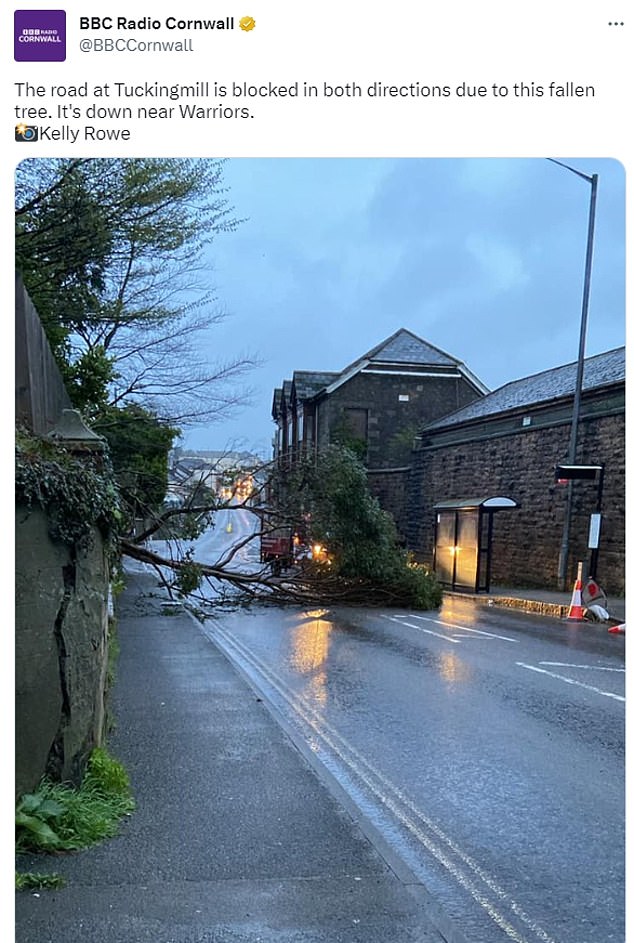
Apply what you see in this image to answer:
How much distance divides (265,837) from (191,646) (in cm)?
740

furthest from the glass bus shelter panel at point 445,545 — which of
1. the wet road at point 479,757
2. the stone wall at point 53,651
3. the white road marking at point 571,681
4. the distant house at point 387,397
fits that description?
the stone wall at point 53,651

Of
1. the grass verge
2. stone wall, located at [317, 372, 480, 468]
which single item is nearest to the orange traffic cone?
the grass verge

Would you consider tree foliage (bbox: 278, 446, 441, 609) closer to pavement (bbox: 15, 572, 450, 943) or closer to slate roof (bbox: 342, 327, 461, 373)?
pavement (bbox: 15, 572, 450, 943)

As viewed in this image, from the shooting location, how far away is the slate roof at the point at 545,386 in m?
21.2

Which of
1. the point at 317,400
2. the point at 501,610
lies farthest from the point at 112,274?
the point at 317,400

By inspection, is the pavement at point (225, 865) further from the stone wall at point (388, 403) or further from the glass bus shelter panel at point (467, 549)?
the stone wall at point (388, 403)

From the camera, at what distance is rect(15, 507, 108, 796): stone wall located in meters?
3.74

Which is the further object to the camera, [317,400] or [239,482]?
[317,400]

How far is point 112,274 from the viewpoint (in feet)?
39.0

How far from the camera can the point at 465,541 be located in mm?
22891

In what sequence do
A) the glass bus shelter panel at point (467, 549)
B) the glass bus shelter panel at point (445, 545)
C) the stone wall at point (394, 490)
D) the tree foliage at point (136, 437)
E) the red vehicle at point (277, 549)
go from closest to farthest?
the red vehicle at point (277, 549) → the tree foliage at point (136, 437) → the glass bus shelter panel at point (467, 549) → the glass bus shelter panel at point (445, 545) → the stone wall at point (394, 490)
